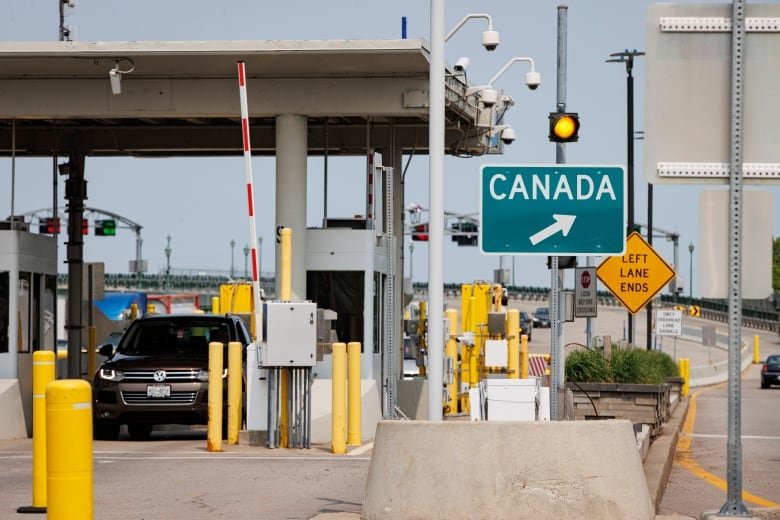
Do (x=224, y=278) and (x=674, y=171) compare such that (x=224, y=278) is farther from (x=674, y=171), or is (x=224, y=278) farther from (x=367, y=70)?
(x=674, y=171)

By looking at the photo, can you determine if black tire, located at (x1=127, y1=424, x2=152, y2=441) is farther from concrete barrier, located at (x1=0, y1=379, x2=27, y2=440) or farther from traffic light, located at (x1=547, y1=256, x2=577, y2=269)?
traffic light, located at (x1=547, y1=256, x2=577, y2=269)

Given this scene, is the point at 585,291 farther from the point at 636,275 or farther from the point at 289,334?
the point at 636,275

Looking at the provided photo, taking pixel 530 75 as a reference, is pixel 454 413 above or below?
below

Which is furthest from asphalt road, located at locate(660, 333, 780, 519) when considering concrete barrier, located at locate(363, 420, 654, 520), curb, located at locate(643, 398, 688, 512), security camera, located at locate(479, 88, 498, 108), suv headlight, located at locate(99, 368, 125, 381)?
suv headlight, located at locate(99, 368, 125, 381)

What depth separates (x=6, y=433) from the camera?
68.9 ft

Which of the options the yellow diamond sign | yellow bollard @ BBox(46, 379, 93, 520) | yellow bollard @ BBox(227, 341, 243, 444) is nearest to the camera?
yellow bollard @ BBox(46, 379, 93, 520)

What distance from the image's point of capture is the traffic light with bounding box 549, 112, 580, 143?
15773 millimetres

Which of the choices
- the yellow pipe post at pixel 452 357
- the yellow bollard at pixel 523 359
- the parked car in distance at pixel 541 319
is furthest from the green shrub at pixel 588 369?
the parked car in distance at pixel 541 319

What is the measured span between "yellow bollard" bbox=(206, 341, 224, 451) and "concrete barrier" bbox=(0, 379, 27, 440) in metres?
3.93

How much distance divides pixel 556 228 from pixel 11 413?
1233cm

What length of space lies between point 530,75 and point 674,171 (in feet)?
63.8

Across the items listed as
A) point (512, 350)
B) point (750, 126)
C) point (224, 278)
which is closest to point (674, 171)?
point (750, 126)

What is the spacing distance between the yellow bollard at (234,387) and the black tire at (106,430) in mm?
2436

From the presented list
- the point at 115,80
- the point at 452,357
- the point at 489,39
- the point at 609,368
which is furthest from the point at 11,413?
the point at 452,357
